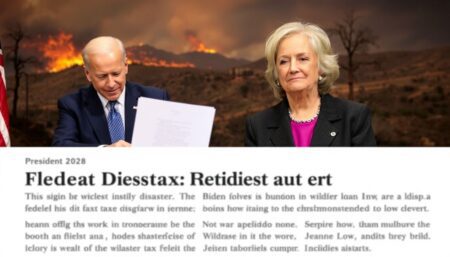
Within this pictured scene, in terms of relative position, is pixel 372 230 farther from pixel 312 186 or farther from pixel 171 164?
pixel 171 164

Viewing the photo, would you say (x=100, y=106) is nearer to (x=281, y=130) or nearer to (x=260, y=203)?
(x=281, y=130)

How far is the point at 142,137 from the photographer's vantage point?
10.5 ft

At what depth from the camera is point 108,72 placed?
12.1 ft

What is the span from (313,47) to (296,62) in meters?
0.13

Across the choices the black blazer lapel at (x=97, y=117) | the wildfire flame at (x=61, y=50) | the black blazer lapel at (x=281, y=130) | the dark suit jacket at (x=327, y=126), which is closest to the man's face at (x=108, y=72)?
the black blazer lapel at (x=97, y=117)

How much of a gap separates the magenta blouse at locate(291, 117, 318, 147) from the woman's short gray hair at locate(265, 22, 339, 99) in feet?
0.74

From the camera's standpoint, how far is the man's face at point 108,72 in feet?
12.0

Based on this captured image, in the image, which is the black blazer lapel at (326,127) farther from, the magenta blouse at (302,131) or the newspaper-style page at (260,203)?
the newspaper-style page at (260,203)

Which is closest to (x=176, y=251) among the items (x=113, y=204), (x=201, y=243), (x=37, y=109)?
(x=201, y=243)

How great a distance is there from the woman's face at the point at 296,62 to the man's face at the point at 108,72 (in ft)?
3.10

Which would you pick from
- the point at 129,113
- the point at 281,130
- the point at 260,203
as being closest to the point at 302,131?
the point at 281,130

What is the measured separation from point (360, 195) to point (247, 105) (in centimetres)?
2153

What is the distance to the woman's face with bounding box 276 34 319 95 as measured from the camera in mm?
3289

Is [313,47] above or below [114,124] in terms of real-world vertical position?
above
